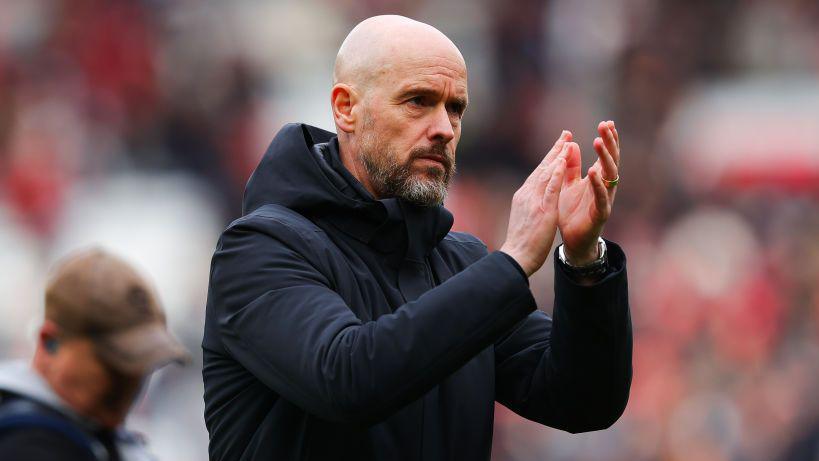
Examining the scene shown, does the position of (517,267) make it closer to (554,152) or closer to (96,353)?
(554,152)

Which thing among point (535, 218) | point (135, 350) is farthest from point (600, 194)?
point (135, 350)

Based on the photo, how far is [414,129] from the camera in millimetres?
3129

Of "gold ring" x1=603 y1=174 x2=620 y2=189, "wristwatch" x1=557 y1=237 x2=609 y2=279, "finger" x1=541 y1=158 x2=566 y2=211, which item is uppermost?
"gold ring" x1=603 y1=174 x2=620 y2=189

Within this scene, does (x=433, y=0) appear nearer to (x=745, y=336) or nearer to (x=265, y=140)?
(x=265, y=140)

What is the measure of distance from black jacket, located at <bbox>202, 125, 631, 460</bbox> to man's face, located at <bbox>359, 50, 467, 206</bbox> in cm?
7

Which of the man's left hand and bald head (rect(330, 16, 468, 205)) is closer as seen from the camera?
the man's left hand

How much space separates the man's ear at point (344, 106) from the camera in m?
3.25

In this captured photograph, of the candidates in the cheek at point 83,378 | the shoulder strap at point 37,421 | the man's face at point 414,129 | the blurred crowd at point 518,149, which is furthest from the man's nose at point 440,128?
the blurred crowd at point 518,149

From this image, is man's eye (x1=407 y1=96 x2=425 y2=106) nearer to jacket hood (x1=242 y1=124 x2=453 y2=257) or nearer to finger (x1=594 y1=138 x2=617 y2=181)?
jacket hood (x1=242 y1=124 x2=453 y2=257)

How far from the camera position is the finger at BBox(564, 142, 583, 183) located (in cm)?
295

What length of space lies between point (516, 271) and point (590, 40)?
9.06 meters

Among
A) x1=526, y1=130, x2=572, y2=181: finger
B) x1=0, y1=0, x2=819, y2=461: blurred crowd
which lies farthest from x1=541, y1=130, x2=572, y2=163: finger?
x1=0, y1=0, x2=819, y2=461: blurred crowd

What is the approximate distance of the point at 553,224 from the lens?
9.23 feet

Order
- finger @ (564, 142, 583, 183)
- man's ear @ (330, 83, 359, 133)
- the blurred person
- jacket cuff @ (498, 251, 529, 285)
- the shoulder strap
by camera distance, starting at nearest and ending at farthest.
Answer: the shoulder strap, jacket cuff @ (498, 251, 529, 285), the blurred person, finger @ (564, 142, 583, 183), man's ear @ (330, 83, 359, 133)
